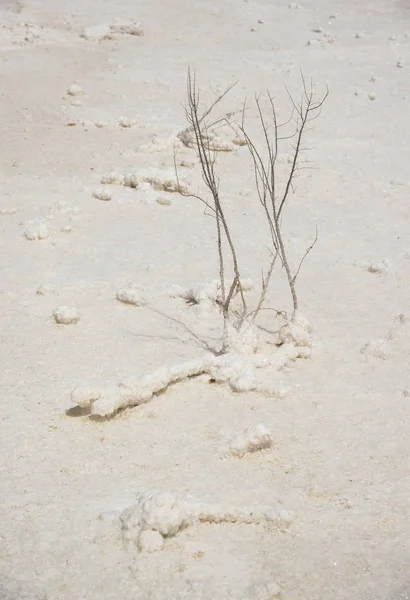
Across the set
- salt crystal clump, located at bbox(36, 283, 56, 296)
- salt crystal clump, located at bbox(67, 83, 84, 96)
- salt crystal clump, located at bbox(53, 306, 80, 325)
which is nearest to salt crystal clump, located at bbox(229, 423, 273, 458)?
salt crystal clump, located at bbox(53, 306, 80, 325)

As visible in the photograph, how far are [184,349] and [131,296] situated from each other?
0.56 m

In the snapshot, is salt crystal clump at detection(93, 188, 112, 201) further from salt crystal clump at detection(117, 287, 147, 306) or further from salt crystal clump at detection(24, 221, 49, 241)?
salt crystal clump at detection(117, 287, 147, 306)

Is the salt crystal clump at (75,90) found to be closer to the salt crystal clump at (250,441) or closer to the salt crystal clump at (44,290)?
the salt crystal clump at (44,290)

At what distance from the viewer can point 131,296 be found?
12.4ft

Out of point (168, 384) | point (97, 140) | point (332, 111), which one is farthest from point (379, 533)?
point (332, 111)

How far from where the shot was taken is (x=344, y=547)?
2184mm

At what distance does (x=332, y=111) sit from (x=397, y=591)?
19.4 ft

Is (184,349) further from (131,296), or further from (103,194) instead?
(103,194)

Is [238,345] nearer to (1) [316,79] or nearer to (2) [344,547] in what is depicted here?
(2) [344,547]

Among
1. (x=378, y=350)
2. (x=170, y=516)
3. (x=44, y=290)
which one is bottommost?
(x=44, y=290)

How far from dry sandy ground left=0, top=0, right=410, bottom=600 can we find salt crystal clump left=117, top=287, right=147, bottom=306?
8cm

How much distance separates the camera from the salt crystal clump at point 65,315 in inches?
140

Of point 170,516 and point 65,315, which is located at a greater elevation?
point 170,516

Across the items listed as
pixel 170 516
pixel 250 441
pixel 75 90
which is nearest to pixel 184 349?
pixel 250 441
